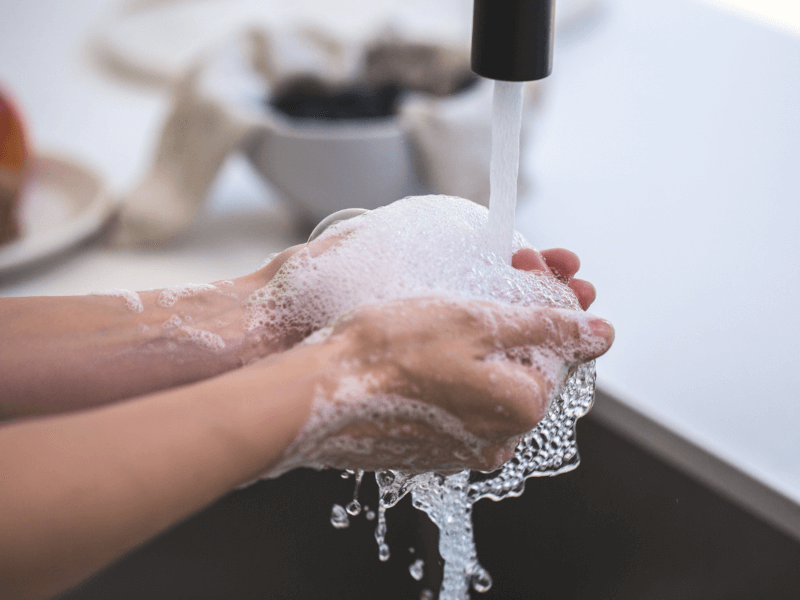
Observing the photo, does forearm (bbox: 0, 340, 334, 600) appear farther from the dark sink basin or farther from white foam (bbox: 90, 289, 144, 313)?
the dark sink basin

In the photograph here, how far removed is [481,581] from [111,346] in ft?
1.08

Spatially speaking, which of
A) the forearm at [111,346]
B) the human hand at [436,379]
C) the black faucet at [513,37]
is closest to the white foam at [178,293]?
the forearm at [111,346]

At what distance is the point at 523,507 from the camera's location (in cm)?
58

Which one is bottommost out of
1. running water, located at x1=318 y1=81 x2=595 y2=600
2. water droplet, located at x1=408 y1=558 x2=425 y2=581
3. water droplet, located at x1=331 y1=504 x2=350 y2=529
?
water droplet, located at x1=408 y1=558 x2=425 y2=581

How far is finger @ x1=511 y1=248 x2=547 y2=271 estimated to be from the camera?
41cm

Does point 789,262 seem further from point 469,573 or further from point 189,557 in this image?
point 189,557

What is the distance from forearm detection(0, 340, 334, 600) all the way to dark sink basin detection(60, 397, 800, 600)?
1.04ft

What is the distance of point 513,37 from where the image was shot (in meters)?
0.27

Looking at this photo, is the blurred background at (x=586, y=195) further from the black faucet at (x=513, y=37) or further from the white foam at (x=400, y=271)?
the black faucet at (x=513, y=37)

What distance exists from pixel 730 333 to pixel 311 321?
357 millimetres

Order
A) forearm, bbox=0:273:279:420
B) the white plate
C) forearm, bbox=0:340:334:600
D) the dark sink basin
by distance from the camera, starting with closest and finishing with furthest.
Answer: forearm, bbox=0:340:334:600 < forearm, bbox=0:273:279:420 < the dark sink basin < the white plate

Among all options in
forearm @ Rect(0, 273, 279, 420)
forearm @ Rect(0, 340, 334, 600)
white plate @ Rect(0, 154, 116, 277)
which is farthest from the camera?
white plate @ Rect(0, 154, 116, 277)

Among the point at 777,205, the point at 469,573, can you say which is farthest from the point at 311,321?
the point at 777,205

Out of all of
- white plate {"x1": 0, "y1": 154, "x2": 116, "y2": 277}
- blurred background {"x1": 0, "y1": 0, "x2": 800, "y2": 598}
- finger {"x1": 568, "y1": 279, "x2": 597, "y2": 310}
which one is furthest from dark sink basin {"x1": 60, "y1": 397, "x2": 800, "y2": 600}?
white plate {"x1": 0, "y1": 154, "x2": 116, "y2": 277}
